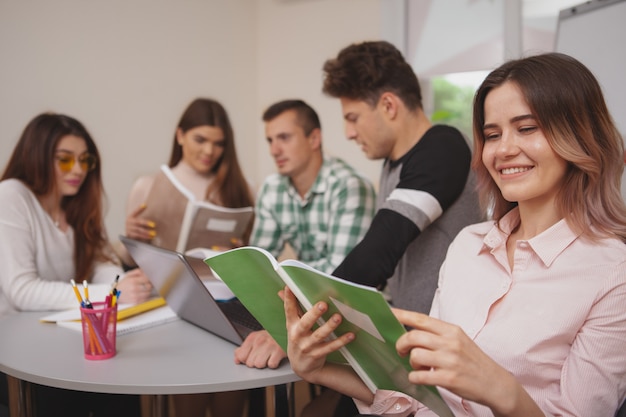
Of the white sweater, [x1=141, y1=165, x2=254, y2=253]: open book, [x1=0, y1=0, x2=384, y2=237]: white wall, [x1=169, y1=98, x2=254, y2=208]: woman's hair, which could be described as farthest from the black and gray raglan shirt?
[x1=0, y1=0, x2=384, y2=237]: white wall

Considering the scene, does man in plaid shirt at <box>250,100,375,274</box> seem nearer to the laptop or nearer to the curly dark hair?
the curly dark hair

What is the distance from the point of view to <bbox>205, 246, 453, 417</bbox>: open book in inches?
32.8

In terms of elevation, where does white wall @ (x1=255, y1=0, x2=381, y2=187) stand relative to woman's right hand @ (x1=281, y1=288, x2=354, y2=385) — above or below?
above

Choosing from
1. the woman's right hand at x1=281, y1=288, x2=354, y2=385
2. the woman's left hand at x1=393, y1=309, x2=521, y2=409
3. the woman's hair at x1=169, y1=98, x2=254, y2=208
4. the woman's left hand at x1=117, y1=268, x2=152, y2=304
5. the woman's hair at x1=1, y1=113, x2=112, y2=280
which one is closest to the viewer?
the woman's left hand at x1=393, y1=309, x2=521, y2=409

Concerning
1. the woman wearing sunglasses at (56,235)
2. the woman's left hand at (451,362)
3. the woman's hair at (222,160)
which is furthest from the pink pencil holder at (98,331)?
the woman's hair at (222,160)

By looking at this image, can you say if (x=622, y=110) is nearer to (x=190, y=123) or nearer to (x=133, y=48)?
(x=190, y=123)

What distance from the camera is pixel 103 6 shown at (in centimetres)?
340

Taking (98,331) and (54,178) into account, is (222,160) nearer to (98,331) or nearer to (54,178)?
(54,178)

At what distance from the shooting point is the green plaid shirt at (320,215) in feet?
7.48

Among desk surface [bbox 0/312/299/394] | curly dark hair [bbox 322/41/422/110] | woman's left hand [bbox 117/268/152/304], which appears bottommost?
desk surface [bbox 0/312/299/394]

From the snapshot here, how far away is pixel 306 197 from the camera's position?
250cm

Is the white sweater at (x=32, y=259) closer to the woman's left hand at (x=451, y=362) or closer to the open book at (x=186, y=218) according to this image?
the open book at (x=186, y=218)

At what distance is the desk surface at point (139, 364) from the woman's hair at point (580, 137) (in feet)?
2.36

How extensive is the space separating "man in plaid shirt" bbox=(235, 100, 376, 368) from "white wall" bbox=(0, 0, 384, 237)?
4.42 ft
